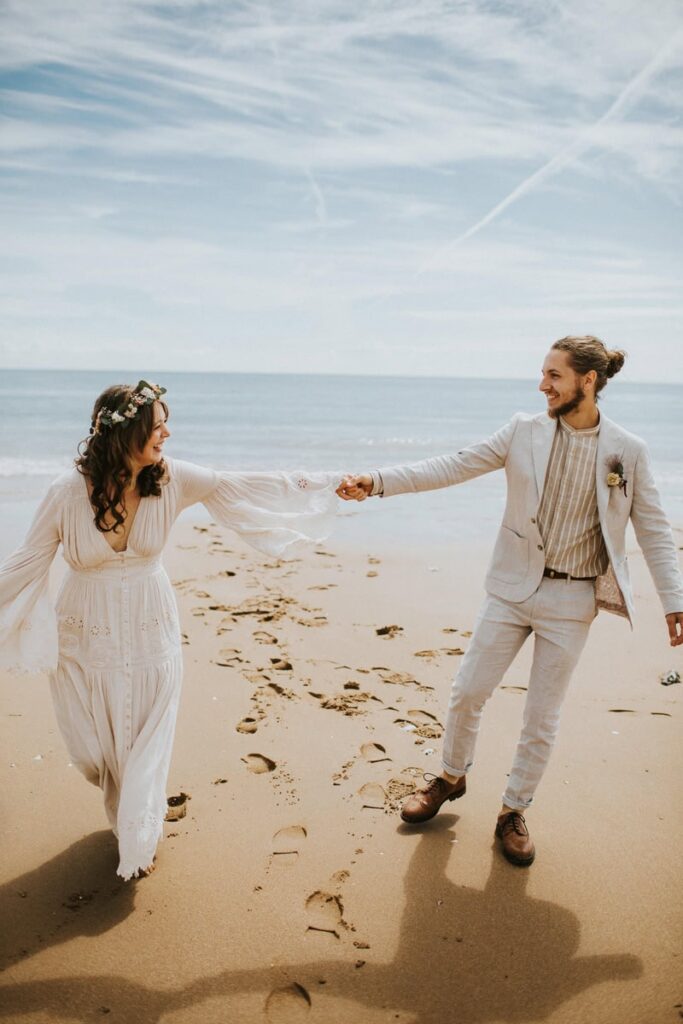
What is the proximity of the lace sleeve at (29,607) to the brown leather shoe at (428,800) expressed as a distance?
6.31 feet

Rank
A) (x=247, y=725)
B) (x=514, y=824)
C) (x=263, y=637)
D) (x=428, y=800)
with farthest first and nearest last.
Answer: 1. (x=263, y=637)
2. (x=247, y=725)
3. (x=428, y=800)
4. (x=514, y=824)

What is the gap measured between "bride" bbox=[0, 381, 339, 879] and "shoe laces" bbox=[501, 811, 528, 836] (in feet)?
5.55

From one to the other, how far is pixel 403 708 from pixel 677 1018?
2398 mm

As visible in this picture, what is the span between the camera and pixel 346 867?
3236mm

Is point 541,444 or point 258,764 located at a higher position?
point 541,444

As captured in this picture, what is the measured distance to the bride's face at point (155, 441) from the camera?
9.50 feet

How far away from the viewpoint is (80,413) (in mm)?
34062

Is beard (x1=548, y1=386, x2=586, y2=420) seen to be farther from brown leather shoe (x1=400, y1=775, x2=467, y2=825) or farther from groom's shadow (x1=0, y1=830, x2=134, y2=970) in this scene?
groom's shadow (x1=0, y1=830, x2=134, y2=970)

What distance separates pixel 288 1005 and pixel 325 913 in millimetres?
447

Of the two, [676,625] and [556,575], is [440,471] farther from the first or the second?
[676,625]

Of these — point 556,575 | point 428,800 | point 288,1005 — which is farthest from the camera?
point 428,800

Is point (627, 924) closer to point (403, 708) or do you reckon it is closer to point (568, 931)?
point (568, 931)

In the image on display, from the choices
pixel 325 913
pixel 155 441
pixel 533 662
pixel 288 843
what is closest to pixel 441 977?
pixel 325 913

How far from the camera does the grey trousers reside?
329cm
